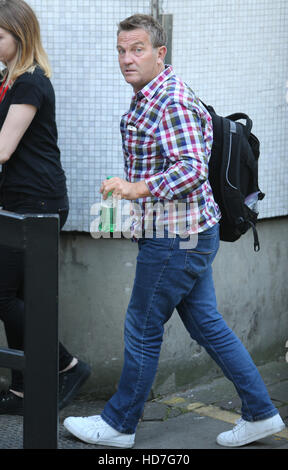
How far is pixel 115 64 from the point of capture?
380cm

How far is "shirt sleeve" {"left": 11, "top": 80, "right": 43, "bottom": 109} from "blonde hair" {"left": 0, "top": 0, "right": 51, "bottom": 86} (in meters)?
0.06

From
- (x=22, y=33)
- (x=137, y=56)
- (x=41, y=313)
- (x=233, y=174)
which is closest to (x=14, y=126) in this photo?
(x=22, y=33)

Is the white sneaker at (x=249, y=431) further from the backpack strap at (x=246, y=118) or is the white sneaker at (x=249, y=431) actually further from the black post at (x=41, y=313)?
the black post at (x=41, y=313)

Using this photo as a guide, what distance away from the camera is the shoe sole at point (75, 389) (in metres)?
3.73

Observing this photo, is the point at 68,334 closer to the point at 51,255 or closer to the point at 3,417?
the point at 3,417

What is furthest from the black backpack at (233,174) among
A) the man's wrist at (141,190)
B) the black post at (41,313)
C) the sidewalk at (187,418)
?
the black post at (41,313)

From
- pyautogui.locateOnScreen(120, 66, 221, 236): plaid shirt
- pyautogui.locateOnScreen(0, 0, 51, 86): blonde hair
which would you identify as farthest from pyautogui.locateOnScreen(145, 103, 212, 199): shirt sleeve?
pyautogui.locateOnScreen(0, 0, 51, 86): blonde hair

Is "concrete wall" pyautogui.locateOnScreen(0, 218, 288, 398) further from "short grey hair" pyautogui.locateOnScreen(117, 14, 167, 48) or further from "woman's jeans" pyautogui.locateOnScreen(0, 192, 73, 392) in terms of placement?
"short grey hair" pyautogui.locateOnScreen(117, 14, 167, 48)

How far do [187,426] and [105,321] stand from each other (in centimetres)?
70

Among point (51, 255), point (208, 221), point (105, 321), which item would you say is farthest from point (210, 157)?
point (51, 255)

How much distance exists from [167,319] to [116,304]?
2.38 feet

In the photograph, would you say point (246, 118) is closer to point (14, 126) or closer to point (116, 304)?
point (14, 126)

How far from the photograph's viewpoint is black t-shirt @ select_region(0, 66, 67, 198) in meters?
3.44
